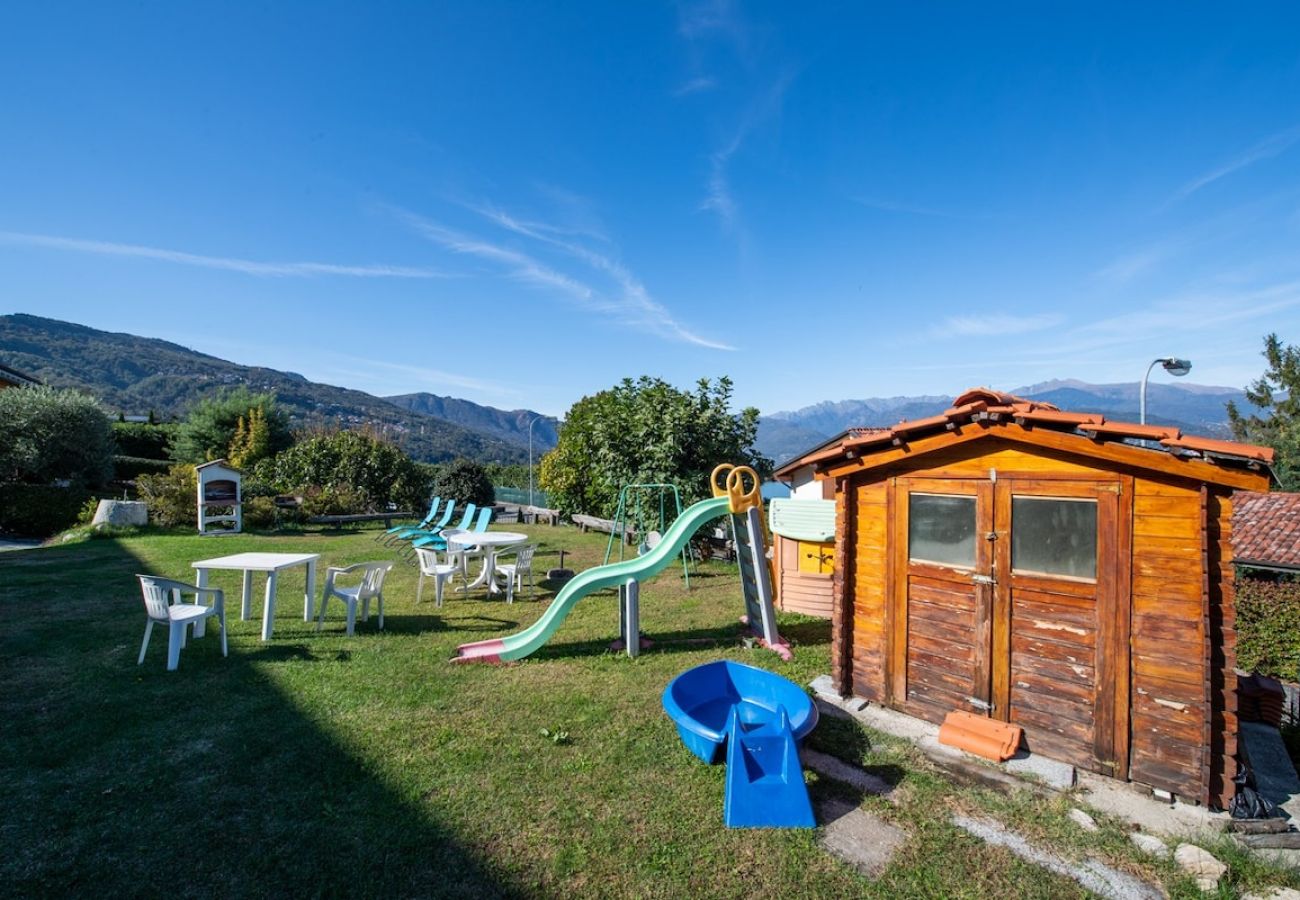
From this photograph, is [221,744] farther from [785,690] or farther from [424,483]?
[424,483]

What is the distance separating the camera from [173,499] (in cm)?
1568

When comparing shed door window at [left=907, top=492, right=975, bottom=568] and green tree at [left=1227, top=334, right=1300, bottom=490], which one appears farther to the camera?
green tree at [left=1227, top=334, right=1300, bottom=490]

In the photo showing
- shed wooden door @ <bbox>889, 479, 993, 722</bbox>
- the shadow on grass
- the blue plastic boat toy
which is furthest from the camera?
shed wooden door @ <bbox>889, 479, 993, 722</bbox>

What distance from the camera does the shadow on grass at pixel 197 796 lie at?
116 inches

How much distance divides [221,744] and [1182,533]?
669 centimetres

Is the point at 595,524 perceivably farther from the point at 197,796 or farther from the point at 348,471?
the point at 197,796

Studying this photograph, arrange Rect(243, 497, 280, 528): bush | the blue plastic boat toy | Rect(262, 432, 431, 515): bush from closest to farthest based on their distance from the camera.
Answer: the blue plastic boat toy < Rect(243, 497, 280, 528): bush < Rect(262, 432, 431, 515): bush

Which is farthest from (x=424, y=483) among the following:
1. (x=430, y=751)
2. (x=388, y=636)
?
(x=430, y=751)

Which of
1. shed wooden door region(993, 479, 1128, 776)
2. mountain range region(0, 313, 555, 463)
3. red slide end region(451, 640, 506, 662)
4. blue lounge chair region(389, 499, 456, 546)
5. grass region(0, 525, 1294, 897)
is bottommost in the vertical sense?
grass region(0, 525, 1294, 897)

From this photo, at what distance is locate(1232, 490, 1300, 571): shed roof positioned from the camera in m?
14.3

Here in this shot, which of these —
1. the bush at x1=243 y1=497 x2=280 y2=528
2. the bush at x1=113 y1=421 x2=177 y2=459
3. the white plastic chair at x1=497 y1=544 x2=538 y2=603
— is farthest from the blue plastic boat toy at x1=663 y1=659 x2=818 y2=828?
the bush at x1=113 y1=421 x2=177 y2=459

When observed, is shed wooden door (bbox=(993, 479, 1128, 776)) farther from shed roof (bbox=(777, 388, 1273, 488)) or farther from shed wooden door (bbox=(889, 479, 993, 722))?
shed roof (bbox=(777, 388, 1273, 488))

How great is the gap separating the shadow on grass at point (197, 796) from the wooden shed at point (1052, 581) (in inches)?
139

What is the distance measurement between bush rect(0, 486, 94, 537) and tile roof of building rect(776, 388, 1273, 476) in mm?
19509
